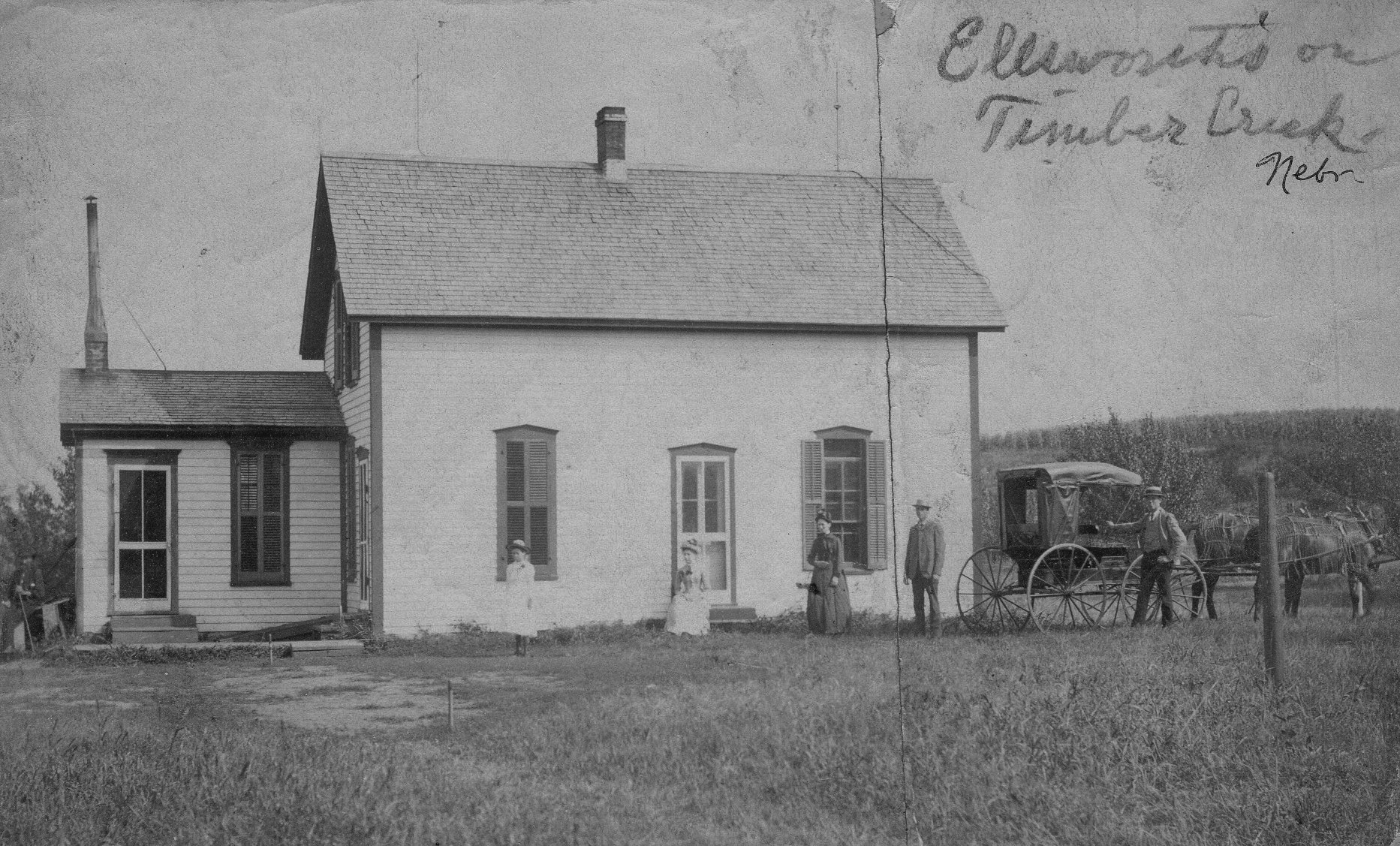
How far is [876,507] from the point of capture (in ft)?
60.0

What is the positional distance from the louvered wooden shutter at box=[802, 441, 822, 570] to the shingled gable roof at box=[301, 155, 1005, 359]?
63.6 inches

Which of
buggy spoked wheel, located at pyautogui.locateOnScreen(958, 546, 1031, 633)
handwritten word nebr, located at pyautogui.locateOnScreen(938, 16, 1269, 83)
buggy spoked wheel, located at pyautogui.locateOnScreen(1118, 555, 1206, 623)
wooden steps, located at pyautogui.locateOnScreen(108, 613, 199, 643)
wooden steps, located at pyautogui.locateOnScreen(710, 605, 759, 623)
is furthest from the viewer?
wooden steps, located at pyautogui.locateOnScreen(108, 613, 199, 643)

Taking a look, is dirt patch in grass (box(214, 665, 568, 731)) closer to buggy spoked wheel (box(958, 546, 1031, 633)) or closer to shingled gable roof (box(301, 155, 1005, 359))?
shingled gable roof (box(301, 155, 1005, 359))

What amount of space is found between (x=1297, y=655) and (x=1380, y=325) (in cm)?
271

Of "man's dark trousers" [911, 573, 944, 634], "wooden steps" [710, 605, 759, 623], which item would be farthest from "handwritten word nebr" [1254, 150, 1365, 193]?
"wooden steps" [710, 605, 759, 623]

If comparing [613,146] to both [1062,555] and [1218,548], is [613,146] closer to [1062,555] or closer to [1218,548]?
[1062,555]

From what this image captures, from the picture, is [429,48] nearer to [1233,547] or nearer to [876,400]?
[876,400]

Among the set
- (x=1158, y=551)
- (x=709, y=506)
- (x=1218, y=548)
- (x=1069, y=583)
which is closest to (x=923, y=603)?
(x=1069, y=583)

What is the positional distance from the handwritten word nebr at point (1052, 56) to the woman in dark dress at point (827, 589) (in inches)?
300

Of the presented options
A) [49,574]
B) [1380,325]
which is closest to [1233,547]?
[1380,325]

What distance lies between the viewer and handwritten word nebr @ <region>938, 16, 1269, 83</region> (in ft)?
35.1

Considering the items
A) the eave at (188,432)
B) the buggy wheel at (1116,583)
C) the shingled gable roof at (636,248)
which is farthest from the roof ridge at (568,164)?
the buggy wheel at (1116,583)

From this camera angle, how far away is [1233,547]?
16.9 meters

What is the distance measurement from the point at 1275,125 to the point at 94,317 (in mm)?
11822
